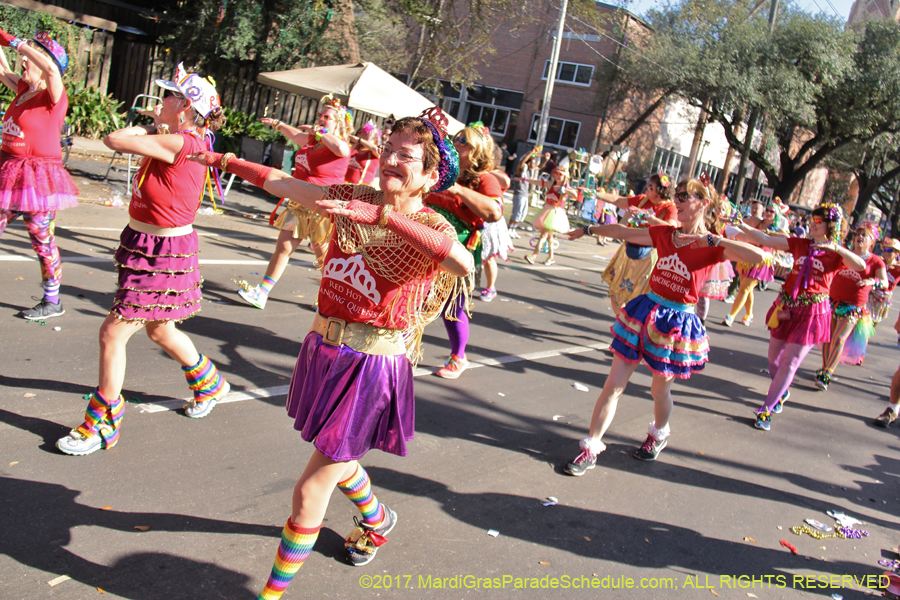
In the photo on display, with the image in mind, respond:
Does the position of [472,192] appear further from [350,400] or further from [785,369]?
[785,369]

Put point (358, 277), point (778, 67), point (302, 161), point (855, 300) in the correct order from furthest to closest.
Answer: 1. point (778, 67)
2. point (855, 300)
3. point (302, 161)
4. point (358, 277)

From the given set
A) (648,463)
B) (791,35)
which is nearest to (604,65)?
(791,35)

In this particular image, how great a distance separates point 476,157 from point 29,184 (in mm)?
3279

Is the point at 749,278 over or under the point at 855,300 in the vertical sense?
under

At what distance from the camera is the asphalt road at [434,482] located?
3.02 metres

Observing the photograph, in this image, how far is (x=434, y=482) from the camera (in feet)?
13.3

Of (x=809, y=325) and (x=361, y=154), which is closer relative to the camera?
(x=809, y=325)

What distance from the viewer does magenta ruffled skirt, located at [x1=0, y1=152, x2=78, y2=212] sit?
16.1 feet

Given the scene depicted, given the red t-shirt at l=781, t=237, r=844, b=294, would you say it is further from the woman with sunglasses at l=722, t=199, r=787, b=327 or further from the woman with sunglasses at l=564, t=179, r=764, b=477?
the woman with sunglasses at l=722, t=199, r=787, b=327

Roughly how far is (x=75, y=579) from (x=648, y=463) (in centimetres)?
370

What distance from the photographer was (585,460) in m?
4.57

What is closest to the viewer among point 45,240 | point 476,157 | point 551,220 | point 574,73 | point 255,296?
point 476,157

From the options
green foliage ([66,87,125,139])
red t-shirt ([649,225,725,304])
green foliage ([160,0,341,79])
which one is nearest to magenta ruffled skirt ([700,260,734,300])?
red t-shirt ([649,225,725,304])

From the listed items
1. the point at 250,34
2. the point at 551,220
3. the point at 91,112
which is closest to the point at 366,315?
the point at 551,220
